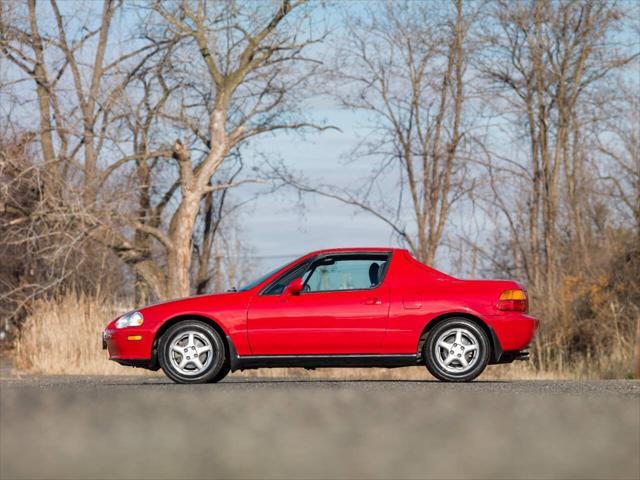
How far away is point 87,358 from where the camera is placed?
21.2 metres

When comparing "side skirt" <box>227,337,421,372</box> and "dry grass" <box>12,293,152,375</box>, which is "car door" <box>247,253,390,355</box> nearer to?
"side skirt" <box>227,337,421,372</box>

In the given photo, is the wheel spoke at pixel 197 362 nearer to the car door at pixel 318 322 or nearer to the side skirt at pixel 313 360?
the side skirt at pixel 313 360

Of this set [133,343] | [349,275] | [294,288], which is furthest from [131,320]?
[349,275]

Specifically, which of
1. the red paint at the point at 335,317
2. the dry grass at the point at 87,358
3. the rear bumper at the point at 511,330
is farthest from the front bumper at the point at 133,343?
the dry grass at the point at 87,358

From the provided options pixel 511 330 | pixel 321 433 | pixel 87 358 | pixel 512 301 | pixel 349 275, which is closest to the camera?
pixel 321 433

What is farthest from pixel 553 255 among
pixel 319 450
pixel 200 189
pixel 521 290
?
pixel 319 450

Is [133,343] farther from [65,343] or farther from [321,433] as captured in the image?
[65,343]

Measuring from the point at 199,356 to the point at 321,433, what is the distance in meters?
4.90

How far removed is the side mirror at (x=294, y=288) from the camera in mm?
12250

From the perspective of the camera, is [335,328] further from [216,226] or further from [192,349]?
[216,226]

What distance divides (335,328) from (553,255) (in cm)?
1953

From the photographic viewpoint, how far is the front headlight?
12398 millimetres

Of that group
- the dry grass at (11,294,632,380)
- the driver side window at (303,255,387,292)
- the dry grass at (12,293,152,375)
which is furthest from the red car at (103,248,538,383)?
the dry grass at (12,293,152,375)

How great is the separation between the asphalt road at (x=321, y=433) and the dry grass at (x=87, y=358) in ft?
32.2
